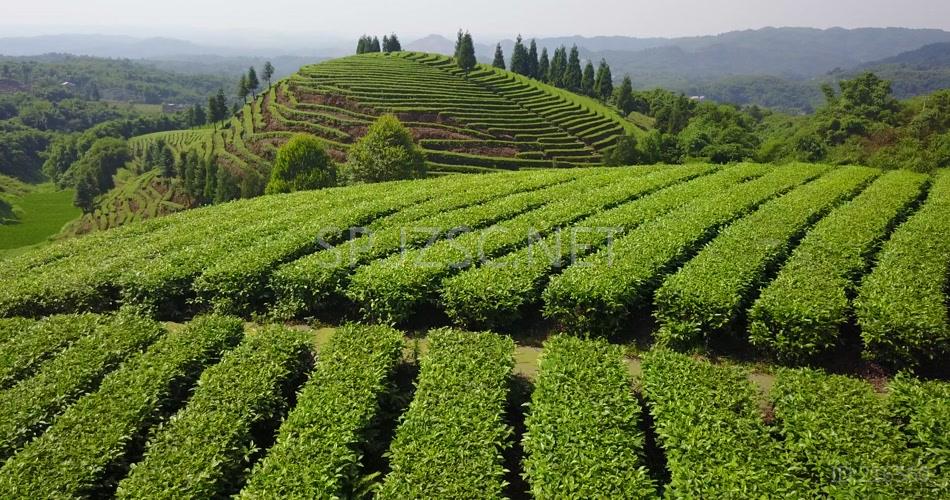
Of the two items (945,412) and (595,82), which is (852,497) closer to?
(945,412)

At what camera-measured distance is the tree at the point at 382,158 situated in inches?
1608

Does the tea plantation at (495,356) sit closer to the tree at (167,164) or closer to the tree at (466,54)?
the tree at (466,54)

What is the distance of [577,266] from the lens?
11.7m

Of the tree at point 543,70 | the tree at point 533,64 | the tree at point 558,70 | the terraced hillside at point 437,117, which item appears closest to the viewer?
the terraced hillside at point 437,117

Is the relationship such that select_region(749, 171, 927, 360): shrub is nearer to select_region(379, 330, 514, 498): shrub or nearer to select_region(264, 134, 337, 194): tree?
select_region(379, 330, 514, 498): shrub

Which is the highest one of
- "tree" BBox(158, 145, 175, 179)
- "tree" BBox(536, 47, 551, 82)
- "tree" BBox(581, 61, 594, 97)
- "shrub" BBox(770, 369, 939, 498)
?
"tree" BBox(536, 47, 551, 82)

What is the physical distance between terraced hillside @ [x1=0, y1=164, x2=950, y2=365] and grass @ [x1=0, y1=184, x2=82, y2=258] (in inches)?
2469

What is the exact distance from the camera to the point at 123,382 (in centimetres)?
850

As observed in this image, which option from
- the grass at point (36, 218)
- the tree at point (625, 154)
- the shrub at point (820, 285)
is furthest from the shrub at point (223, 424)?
the grass at point (36, 218)

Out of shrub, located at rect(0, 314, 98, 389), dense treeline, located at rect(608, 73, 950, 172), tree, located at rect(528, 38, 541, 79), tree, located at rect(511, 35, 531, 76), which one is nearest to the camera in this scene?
shrub, located at rect(0, 314, 98, 389)

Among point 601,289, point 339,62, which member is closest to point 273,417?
point 601,289

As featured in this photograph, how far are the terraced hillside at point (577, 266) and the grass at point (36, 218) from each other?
6270 cm

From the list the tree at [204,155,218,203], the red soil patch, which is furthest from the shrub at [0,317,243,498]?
the tree at [204,155,218,203]

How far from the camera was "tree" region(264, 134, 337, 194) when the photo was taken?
141 ft
